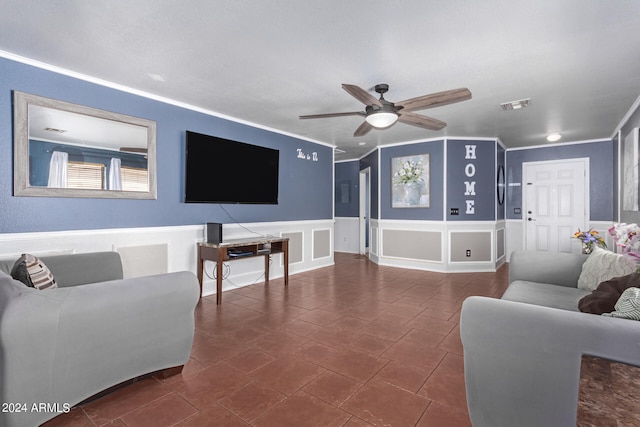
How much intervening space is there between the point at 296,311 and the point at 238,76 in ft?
8.12

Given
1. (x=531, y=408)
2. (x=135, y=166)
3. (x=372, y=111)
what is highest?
(x=372, y=111)

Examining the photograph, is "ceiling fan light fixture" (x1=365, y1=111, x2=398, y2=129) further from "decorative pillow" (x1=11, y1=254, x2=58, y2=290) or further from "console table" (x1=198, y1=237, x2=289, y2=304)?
"decorative pillow" (x1=11, y1=254, x2=58, y2=290)

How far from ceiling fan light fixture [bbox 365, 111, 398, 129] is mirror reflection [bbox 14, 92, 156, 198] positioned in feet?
7.96

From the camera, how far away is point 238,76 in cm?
298

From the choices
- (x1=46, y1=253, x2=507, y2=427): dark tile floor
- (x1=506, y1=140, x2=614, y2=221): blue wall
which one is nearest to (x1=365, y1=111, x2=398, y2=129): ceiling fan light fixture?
(x1=46, y1=253, x2=507, y2=427): dark tile floor

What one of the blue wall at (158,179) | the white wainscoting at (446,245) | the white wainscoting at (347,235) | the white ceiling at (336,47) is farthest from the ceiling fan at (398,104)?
the white wainscoting at (347,235)

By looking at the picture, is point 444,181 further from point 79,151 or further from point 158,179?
point 79,151

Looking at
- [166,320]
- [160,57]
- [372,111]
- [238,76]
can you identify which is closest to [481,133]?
[372,111]

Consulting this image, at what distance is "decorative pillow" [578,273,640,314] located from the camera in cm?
160

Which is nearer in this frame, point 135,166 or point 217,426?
point 217,426

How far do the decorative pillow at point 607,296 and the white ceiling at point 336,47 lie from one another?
5.48 ft

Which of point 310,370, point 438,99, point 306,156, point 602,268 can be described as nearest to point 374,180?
point 306,156

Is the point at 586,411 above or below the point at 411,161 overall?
below

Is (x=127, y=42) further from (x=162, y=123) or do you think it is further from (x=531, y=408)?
(x=531, y=408)
